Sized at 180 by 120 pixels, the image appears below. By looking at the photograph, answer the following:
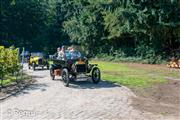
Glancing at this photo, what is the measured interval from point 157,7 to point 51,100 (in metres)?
24.9

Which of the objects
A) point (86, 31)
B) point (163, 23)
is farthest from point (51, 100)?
point (86, 31)

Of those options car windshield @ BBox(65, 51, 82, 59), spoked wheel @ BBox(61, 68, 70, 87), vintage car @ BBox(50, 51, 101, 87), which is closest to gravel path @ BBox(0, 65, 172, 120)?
spoked wheel @ BBox(61, 68, 70, 87)

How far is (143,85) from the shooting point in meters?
21.8

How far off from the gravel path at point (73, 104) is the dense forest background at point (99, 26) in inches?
771

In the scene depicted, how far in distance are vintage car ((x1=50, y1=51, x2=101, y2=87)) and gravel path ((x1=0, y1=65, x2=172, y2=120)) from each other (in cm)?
91

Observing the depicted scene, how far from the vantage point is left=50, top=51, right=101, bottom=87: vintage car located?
2180cm

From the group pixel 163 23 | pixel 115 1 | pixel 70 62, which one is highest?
pixel 115 1

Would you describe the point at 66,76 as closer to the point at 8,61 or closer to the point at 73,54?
the point at 73,54

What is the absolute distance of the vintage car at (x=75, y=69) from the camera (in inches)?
858

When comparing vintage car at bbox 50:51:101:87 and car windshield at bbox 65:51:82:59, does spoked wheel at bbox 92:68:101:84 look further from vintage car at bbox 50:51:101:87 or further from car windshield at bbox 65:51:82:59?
car windshield at bbox 65:51:82:59

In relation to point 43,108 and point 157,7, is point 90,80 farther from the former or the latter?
point 157,7

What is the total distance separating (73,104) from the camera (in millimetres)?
15852

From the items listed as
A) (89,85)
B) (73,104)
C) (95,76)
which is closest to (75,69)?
(89,85)

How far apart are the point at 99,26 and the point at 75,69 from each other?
32.2 meters
